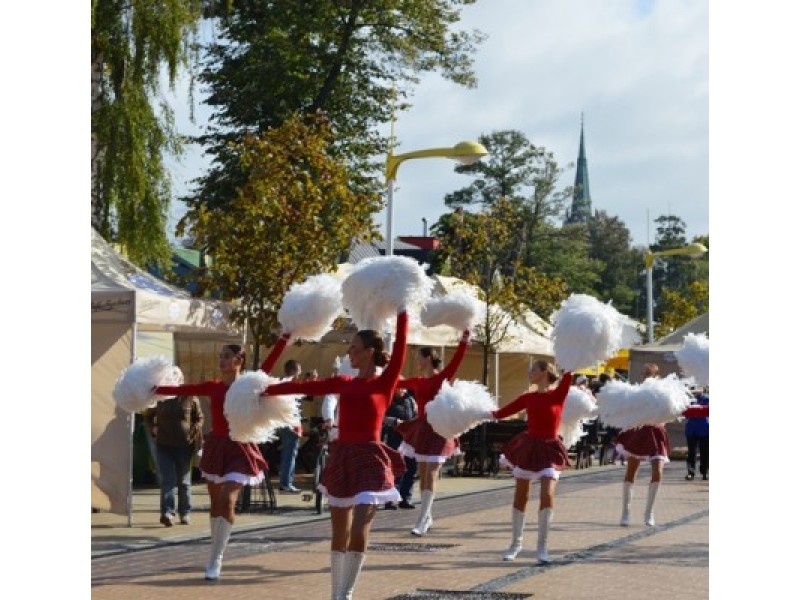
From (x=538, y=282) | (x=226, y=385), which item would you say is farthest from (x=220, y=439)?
(x=538, y=282)

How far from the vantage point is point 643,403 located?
44.1 ft

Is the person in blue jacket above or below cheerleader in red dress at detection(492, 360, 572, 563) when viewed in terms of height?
below

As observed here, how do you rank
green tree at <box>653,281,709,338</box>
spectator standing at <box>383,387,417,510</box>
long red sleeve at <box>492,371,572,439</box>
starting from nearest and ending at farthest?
long red sleeve at <box>492,371,572,439</box> → spectator standing at <box>383,387,417,510</box> → green tree at <box>653,281,709,338</box>

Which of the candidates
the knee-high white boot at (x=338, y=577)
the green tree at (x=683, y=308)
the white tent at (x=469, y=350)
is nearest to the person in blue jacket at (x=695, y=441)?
the white tent at (x=469, y=350)

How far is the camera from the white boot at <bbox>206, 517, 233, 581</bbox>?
11.4 meters

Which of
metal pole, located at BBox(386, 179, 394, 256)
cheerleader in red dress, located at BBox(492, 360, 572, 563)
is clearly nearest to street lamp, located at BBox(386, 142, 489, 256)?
metal pole, located at BBox(386, 179, 394, 256)

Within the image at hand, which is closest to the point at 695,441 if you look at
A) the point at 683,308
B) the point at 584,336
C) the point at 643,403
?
the point at 643,403

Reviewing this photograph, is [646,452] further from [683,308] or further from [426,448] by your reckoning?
[683,308]

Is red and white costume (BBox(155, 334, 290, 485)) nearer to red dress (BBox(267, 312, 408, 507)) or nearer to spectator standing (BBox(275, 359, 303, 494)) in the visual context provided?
red dress (BBox(267, 312, 408, 507))

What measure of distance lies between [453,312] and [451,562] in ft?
7.49

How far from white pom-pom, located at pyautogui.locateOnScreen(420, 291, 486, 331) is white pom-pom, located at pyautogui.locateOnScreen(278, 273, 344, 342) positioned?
8.68 ft

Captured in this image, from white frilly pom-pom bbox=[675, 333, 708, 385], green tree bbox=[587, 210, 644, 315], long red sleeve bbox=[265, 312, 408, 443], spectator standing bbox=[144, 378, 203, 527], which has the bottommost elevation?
spectator standing bbox=[144, 378, 203, 527]

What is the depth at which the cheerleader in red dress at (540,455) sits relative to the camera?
12844 mm

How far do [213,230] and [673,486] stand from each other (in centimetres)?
891
